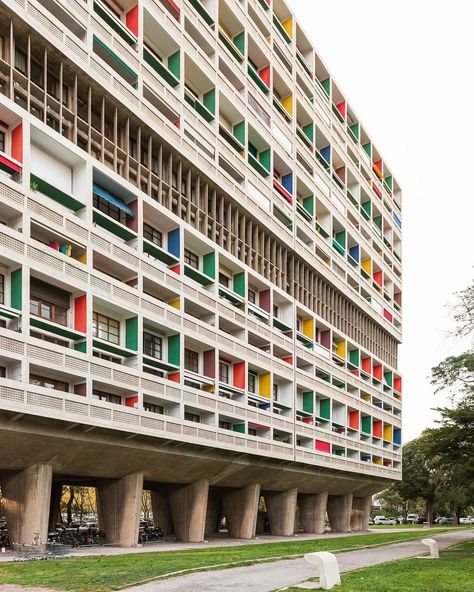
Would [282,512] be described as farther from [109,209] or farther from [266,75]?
[266,75]

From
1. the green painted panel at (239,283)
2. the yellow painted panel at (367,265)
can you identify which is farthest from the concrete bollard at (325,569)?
the yellow painted panel at (367,265)

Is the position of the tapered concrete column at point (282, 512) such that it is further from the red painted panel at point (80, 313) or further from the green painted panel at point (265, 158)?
the red painted panel at point (80, 313)

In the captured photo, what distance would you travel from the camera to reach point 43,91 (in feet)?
88.3

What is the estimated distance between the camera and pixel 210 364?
36094 mm

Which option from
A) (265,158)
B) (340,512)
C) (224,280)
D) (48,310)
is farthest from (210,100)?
(340,512)

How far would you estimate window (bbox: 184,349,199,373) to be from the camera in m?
35.5

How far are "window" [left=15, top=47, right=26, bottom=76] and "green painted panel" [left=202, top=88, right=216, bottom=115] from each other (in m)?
12.6

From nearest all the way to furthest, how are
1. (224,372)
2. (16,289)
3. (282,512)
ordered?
(16,289)
(224,372)
(282,512)

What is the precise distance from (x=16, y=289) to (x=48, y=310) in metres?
2.44

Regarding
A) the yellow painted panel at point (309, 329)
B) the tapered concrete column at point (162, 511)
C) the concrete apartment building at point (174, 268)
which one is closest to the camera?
the concrete apartment building at point (174, 268)

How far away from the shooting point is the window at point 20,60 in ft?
88.1

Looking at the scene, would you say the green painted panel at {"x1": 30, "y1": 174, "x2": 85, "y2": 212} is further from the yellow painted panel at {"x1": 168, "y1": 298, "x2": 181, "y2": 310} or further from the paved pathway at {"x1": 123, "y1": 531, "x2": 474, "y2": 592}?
the paved pathway at {"x1": 123, "y1": 531, "x2": 474, "y2": 592}

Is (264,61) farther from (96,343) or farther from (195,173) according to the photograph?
(96,343)

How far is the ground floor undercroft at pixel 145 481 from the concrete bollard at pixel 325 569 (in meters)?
12.9
